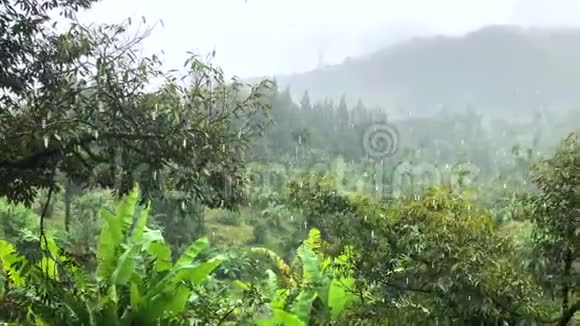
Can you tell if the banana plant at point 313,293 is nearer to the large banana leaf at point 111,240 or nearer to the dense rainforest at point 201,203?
the dense rainforest at point 201,203

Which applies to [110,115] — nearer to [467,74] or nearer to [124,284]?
[124,284]

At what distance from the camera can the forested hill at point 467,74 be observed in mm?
84000

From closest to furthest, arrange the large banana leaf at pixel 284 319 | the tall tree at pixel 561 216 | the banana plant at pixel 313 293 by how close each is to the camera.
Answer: the tall tree at pixel 561 216 → the large banana leaf at pixel 284 319 → the banana plant at pixel 313 293

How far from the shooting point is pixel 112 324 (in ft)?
16.4

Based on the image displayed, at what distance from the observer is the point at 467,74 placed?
94000 millimetres

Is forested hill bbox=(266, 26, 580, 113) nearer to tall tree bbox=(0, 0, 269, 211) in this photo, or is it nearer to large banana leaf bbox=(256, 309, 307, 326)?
large banana leaf bbox=(256, 309, 307, 326)

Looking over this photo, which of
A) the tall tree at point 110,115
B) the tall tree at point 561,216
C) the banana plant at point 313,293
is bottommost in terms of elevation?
the banana plant at point 313,293

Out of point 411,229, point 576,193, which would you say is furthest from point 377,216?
point 576,193

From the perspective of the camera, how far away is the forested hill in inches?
3307

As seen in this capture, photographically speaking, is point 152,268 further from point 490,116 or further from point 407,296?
point 490,116

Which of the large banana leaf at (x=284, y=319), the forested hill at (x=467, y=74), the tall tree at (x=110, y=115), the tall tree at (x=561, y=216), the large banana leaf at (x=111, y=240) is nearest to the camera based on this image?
the tall tree at (x=110, y=115)

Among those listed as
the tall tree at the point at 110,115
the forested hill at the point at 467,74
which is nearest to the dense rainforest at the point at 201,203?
the tall tree at the point at 110,115

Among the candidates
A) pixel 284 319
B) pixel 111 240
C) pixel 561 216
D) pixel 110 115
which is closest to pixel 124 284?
pixel 111 240

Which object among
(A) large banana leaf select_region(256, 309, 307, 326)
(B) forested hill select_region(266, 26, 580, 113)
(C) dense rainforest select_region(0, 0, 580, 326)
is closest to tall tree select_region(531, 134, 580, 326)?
(C) dense rainforest select_region(0, 0, 580, 326)
